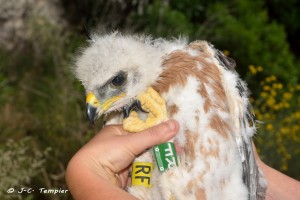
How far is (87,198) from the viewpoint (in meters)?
2.52

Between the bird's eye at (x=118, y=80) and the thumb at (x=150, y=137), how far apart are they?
12.9 inches

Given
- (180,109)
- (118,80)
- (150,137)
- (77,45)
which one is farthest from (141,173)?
(77,45)

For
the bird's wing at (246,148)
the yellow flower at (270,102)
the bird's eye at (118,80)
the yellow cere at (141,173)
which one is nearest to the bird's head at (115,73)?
the bird's eye at (118,80)

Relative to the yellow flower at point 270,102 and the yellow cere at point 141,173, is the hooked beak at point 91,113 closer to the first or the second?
the yellow cere at point 141,173

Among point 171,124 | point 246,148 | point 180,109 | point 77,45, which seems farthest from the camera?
point 77,45

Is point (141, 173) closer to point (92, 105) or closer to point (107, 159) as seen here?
point (107, 159)

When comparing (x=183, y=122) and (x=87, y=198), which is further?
(x=183, y=122)

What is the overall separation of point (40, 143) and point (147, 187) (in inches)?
140

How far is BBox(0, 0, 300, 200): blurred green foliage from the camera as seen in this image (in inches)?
245

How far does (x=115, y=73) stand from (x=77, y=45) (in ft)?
10.2

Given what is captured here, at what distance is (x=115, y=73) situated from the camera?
2.92 m

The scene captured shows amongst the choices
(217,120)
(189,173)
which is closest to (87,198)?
(189,173)

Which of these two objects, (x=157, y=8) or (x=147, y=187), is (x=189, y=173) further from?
(x=157, y=8)

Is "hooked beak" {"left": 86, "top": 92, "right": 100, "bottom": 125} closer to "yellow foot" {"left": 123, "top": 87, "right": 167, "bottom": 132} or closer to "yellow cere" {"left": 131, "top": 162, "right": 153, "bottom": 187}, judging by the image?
"yellow foot" {"left": 123, "top": 87, "right": 167, "bottom": 132}
